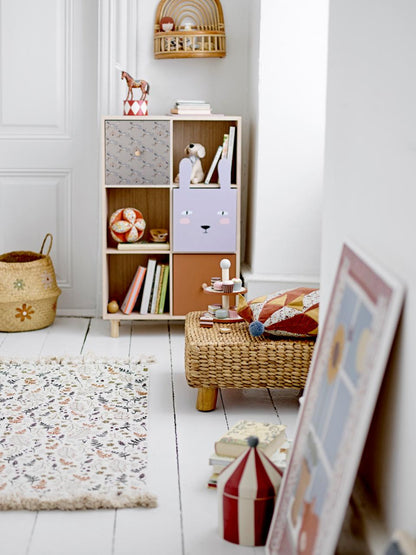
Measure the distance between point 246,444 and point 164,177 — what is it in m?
2.13

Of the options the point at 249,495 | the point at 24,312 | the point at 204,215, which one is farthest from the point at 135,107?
the point at 249,495

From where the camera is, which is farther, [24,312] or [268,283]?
[24,312]

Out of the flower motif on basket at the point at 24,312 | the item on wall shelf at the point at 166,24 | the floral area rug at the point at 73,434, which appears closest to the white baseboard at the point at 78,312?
the flower motif on basket at the point at 24,312

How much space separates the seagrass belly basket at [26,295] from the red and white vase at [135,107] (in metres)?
0.86

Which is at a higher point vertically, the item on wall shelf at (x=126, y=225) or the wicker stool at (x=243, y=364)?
the item on wall shelf at (x=126, y=225)

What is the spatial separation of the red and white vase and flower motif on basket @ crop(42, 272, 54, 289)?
Result: 0.90m

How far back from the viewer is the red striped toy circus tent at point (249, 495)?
191 centimetres

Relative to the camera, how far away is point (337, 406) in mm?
1602

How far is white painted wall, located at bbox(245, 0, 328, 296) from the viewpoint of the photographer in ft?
12.8

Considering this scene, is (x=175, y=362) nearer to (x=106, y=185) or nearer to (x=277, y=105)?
(x=106, y=185)

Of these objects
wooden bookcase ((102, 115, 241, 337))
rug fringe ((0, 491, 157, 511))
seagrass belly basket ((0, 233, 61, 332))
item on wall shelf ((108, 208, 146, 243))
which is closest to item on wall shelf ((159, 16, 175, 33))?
wooden bookcase ((102, 115, 241, 337))

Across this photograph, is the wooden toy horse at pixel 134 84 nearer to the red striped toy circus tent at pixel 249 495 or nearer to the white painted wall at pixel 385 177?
the white painted wall at pixel 385 177

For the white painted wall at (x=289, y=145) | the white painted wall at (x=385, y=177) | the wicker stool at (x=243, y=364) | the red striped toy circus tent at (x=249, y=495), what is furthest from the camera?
the white painted wall at (x=289, y=145)

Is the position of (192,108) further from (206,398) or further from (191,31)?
(206,398)
